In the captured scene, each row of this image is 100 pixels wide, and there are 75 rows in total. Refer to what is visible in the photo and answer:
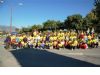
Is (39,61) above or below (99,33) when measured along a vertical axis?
below

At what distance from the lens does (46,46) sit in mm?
9102

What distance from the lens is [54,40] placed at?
8578 mm

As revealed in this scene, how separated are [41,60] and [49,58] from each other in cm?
49

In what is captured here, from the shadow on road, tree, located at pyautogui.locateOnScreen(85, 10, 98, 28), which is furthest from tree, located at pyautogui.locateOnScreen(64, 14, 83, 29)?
the shadow on road

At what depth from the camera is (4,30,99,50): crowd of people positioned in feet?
25.2

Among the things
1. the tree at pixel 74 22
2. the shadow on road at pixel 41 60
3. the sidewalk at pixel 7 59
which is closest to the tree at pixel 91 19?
the tree at pixel 74 22

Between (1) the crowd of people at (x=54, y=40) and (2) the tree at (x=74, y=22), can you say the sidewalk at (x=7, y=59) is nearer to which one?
(1) the crowd of people at (x=54, y=40)

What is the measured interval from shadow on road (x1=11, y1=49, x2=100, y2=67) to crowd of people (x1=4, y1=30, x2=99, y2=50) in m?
0.17

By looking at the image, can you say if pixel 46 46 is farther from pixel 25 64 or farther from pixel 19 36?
pixel 25 64

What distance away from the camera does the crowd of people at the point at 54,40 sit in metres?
7.70

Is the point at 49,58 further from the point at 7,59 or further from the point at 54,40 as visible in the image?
the point at 7,59
